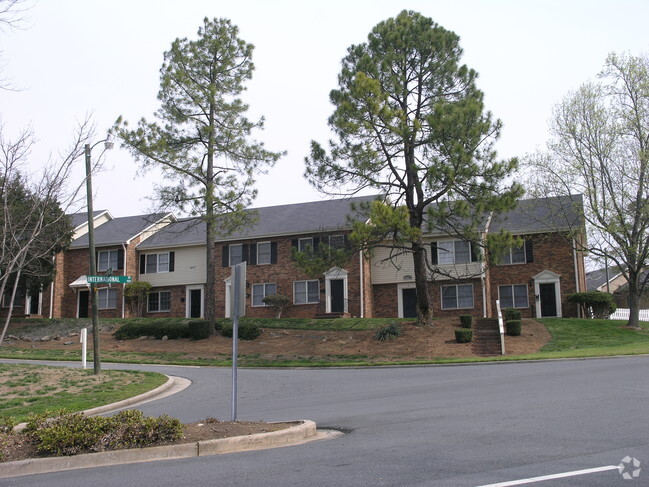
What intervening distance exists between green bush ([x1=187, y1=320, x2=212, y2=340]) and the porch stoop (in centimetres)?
1311

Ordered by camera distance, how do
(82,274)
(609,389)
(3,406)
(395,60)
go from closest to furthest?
(609,389), (3,406), (395,60), (82,274)

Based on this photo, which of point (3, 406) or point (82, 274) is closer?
point (3, 406)

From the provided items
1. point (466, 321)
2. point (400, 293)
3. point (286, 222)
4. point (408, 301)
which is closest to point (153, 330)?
point (286, 222)

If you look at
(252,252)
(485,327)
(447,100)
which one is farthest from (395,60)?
(252,252)

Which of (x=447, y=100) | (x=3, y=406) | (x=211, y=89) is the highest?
(x=211, y=89)

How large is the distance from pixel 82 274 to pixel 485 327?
27.5 m

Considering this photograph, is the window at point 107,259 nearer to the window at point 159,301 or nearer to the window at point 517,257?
the window at point 159,301

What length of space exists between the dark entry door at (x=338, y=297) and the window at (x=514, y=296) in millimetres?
8953

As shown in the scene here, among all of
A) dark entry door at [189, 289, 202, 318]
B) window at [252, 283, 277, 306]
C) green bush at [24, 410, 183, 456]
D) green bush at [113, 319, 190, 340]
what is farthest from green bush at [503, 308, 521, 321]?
green bush at [24, 410, 183, 456]

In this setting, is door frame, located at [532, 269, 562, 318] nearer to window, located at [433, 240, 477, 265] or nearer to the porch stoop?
window, located at [433, 240, 477, 265]

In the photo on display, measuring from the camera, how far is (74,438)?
27.1 ft

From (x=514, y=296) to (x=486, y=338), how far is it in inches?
360

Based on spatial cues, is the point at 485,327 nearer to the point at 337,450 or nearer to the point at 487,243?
the point at 487,243

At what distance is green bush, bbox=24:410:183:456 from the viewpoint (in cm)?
821
